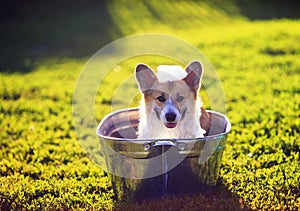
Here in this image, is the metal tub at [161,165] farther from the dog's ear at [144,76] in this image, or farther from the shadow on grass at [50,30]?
the shadow on grass at [50,30]

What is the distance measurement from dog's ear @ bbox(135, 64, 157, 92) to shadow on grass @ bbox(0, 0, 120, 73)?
6586 mm

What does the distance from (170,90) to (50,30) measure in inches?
468

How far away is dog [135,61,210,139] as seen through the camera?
4520 millimetres

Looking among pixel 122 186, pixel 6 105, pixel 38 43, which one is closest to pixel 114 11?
pixel 38 43

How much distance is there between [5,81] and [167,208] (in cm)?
637

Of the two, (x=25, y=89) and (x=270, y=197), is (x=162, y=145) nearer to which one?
(x=270, y=197)

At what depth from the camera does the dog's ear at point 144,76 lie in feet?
15.0

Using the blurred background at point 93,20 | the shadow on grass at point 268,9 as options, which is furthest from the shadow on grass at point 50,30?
the shadow on grass at point 268,9

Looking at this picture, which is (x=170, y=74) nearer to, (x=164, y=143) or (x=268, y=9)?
(x=164, y=143)

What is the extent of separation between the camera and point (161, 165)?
13.5 feet

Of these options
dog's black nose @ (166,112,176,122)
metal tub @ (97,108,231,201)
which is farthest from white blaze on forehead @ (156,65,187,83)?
metal tub @ (97,108,231,201)

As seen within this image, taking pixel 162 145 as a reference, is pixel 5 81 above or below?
below

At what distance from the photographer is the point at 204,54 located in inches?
434

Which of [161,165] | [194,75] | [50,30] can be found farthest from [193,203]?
[50,30]
